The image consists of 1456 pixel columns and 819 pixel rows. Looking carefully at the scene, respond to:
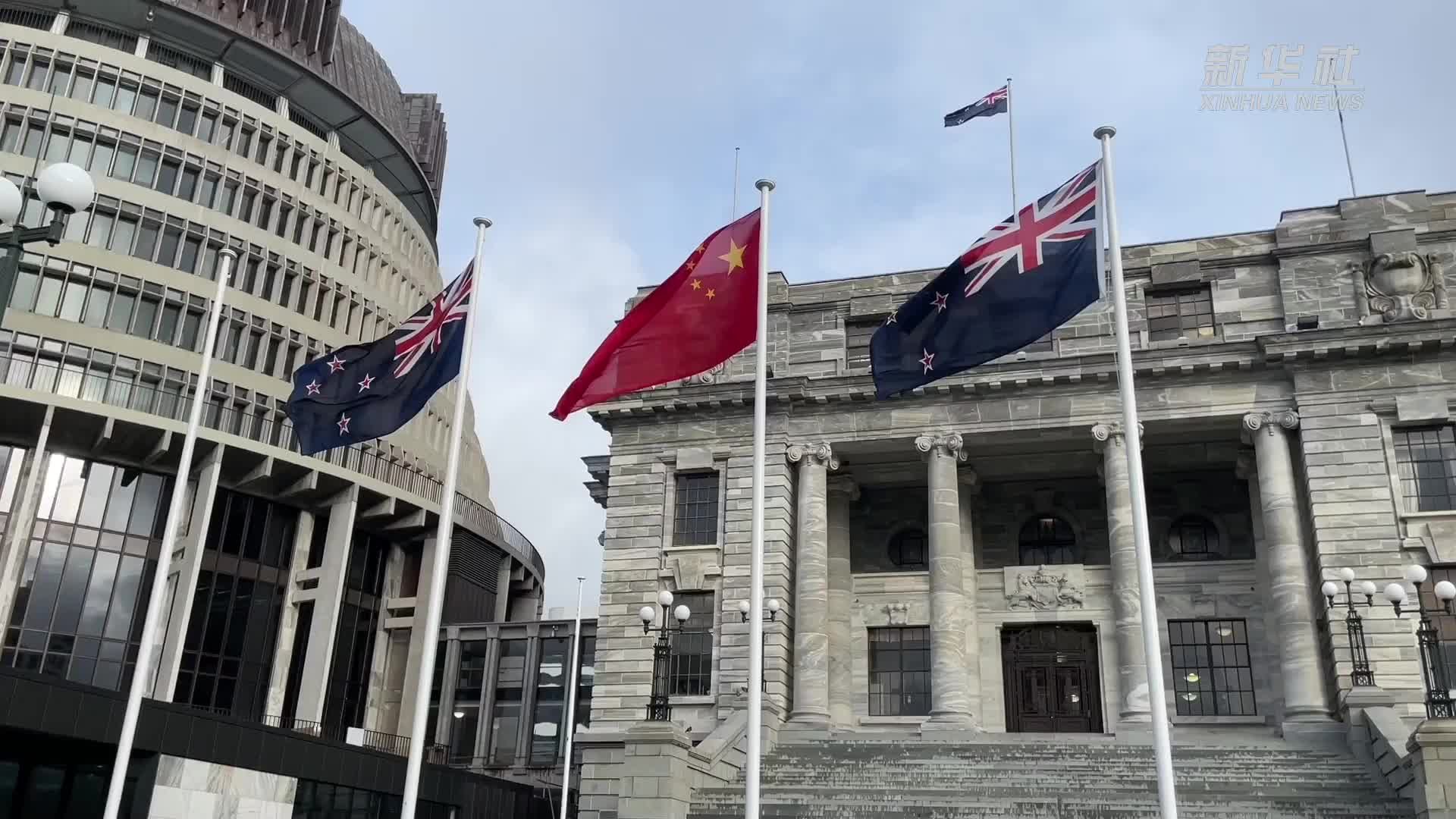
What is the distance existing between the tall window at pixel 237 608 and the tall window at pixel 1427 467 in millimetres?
42111

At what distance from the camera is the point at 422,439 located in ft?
197

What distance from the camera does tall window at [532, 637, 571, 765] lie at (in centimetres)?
5384

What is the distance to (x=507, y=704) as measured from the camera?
183 feet

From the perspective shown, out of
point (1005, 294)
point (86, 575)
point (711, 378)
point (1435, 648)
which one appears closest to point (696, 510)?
point (711, 378)

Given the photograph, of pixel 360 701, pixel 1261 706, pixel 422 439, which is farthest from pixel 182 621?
pixel 1261 706

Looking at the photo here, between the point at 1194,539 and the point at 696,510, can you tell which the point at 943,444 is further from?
the point at 1194,539

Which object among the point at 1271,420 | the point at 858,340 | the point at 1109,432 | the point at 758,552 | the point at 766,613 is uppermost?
the point at 858,340

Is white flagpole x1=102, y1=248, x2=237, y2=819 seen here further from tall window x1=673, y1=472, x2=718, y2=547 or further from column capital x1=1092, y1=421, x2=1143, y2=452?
column capital x1=1092, y1=421, x2=1143, y2=452

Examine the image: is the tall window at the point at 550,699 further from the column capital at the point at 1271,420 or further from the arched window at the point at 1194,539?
the column capital at the point at 1271,420

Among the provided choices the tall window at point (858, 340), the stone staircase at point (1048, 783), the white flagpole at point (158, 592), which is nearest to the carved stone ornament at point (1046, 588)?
the stone staircase at point (1048, 783)

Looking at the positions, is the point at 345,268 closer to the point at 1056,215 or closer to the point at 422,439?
the point at 422,439

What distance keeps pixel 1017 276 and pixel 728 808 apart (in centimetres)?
1597

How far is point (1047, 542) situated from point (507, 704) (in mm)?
26615

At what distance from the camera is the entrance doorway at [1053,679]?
38312 millimetres
